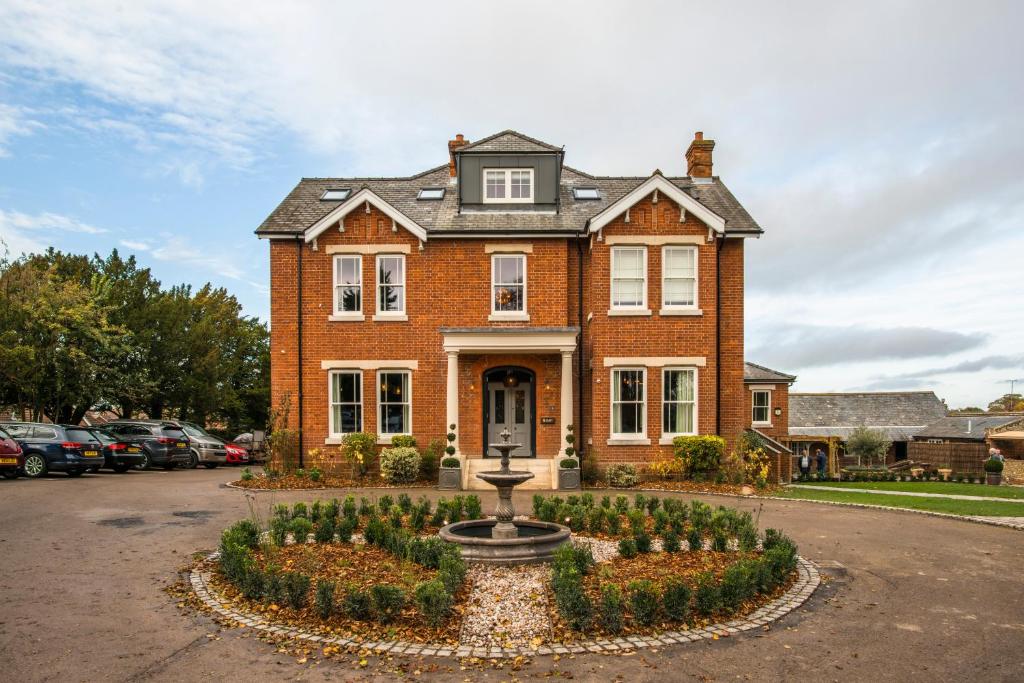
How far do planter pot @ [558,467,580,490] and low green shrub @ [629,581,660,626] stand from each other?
37.5 feet

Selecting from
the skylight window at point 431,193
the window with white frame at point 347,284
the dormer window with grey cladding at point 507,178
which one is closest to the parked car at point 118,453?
the window with white frame at point 347,284

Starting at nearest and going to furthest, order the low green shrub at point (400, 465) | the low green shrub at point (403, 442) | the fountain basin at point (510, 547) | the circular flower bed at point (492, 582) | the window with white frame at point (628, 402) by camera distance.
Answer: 1. the circular flower bed at point (492, 582)
2. the fountain basin at point (510, 547)
3. the low green shrub at point (400, 465)
4. the low green shrub at point (403, 442)
5. the window with white frame at point (628, 402)

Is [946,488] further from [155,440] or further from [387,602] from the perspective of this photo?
[155,440]

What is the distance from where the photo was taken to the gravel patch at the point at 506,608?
22.9 ft

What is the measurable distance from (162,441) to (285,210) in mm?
11427

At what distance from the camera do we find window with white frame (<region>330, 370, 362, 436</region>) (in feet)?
69.5

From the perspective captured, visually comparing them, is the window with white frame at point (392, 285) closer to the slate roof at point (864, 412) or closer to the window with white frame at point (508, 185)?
the window with white frame at point (508, 185)

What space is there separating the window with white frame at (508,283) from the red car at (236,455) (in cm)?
1597

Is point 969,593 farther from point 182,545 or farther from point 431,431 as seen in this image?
point 431,431

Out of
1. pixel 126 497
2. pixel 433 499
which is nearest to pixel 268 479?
pixel 126 497

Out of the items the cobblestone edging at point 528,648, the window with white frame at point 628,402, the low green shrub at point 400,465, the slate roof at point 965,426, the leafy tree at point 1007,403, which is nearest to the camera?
the cobblestone edging at point 528,648

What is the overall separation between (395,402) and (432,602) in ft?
47.5

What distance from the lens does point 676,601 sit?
723cm

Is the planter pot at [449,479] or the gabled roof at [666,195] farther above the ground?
the gabled roof at [666,195]
